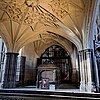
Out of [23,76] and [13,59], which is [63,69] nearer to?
[23,76]

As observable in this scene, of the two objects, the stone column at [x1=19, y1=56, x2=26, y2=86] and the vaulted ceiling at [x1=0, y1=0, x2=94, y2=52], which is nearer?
the vaulted ceiling at [x1=0, y1=0, x2=94, y2=52]

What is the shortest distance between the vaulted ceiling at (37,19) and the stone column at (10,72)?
58 centimetres

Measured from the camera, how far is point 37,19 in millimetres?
8805

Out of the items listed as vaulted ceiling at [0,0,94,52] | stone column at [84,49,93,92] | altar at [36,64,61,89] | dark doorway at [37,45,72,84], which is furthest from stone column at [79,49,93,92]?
dark doorway at [37,45,72,84]

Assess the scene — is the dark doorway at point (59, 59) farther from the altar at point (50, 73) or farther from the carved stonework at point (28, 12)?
the carved stonework at point (28, 12)

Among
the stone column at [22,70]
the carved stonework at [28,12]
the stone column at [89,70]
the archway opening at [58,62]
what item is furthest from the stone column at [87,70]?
the stone column at [22,70]

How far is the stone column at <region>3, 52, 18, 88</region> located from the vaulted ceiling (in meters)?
0.58

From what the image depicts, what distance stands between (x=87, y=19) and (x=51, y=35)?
4525 millimetres

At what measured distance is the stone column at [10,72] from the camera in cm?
900

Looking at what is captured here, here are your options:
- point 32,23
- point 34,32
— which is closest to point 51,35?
point 34,32

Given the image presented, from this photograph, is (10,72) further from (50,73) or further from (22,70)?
(50,73)

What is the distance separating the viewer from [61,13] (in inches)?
306

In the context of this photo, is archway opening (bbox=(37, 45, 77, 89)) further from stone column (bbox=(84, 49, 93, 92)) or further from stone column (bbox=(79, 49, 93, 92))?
stone column (bbox=(84, 49, 93, 92))

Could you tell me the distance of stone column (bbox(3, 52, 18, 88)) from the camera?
29.5ft
